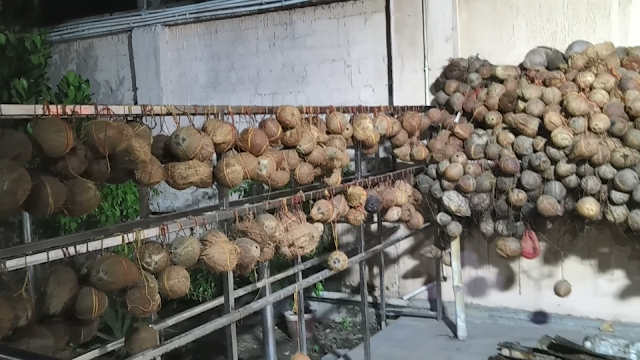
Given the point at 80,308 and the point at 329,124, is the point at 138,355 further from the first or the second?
the point at 329,124

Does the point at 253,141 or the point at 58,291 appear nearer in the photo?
the point at 58,291

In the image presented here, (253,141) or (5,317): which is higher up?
(253,141)

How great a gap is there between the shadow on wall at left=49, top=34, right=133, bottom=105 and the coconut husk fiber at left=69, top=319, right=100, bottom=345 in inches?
152

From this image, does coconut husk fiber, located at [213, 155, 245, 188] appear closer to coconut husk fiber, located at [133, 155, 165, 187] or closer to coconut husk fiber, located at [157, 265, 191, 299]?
coconut husk fiber, located at [133, 155, 165, 187]

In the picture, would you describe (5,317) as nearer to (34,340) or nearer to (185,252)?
(34,340)

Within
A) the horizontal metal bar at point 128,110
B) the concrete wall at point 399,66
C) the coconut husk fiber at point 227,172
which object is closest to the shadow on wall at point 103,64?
the concrete wall at point 399,66

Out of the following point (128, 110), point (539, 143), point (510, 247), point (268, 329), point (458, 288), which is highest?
point (128, 110)

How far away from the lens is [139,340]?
6.00 ft

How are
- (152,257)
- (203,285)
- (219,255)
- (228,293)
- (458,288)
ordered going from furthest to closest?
(203,285) < (458,288) < (228,293) < (219,255) < (152,257)

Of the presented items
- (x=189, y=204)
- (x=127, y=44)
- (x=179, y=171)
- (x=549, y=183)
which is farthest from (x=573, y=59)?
(x=127, y=44)

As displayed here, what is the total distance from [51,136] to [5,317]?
0.47 m

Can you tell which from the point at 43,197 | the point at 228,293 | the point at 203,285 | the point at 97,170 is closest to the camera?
the point at 43,197

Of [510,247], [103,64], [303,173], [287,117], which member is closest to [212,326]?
[303,173]

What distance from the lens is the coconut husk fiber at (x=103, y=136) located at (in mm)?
1629
